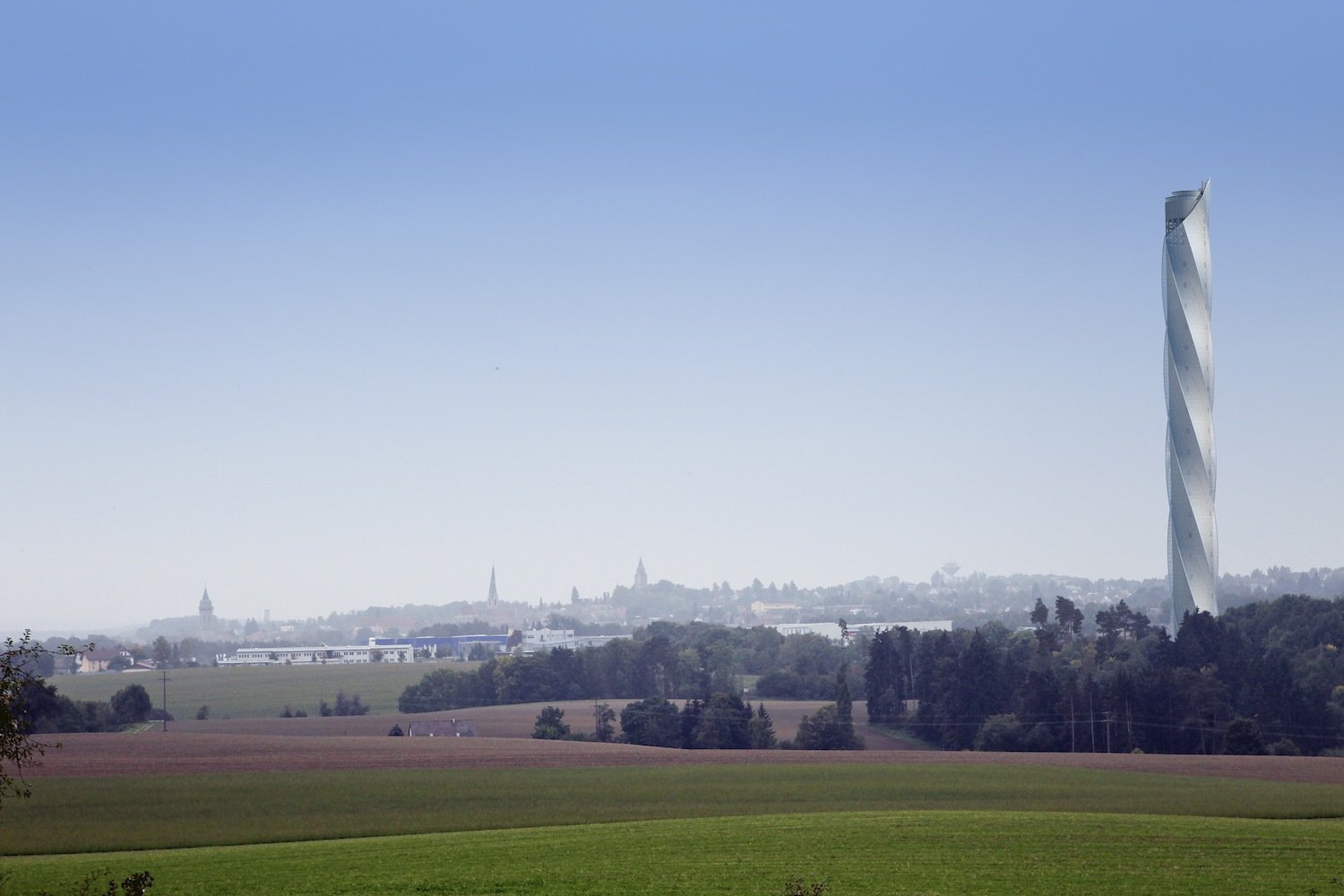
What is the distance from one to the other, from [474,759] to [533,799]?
13.8 metres

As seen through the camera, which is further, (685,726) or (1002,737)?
(685,726)

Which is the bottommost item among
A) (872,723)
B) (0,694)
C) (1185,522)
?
(872,723)

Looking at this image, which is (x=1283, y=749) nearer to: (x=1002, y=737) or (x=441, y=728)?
(x=1002, y=737)

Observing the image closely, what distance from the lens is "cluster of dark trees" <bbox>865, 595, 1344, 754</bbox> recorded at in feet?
266

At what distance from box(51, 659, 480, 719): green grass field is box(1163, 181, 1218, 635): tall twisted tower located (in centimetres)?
7089

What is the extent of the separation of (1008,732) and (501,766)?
35047mm

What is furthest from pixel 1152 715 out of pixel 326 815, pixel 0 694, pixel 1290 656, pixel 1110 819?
pixel 0 694

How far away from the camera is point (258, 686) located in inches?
5930

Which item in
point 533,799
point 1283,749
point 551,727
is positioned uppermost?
point 533,799

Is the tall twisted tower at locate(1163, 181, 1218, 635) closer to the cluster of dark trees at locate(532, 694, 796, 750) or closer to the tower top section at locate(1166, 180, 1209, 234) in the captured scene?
the tower top section at locate(1166, 180, 1209, 234)

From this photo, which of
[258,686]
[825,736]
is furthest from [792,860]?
[258,686]

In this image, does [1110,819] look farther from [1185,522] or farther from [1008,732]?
[1185,522]

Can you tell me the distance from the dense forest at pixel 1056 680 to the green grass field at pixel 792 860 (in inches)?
1606

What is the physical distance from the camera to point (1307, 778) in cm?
5531
